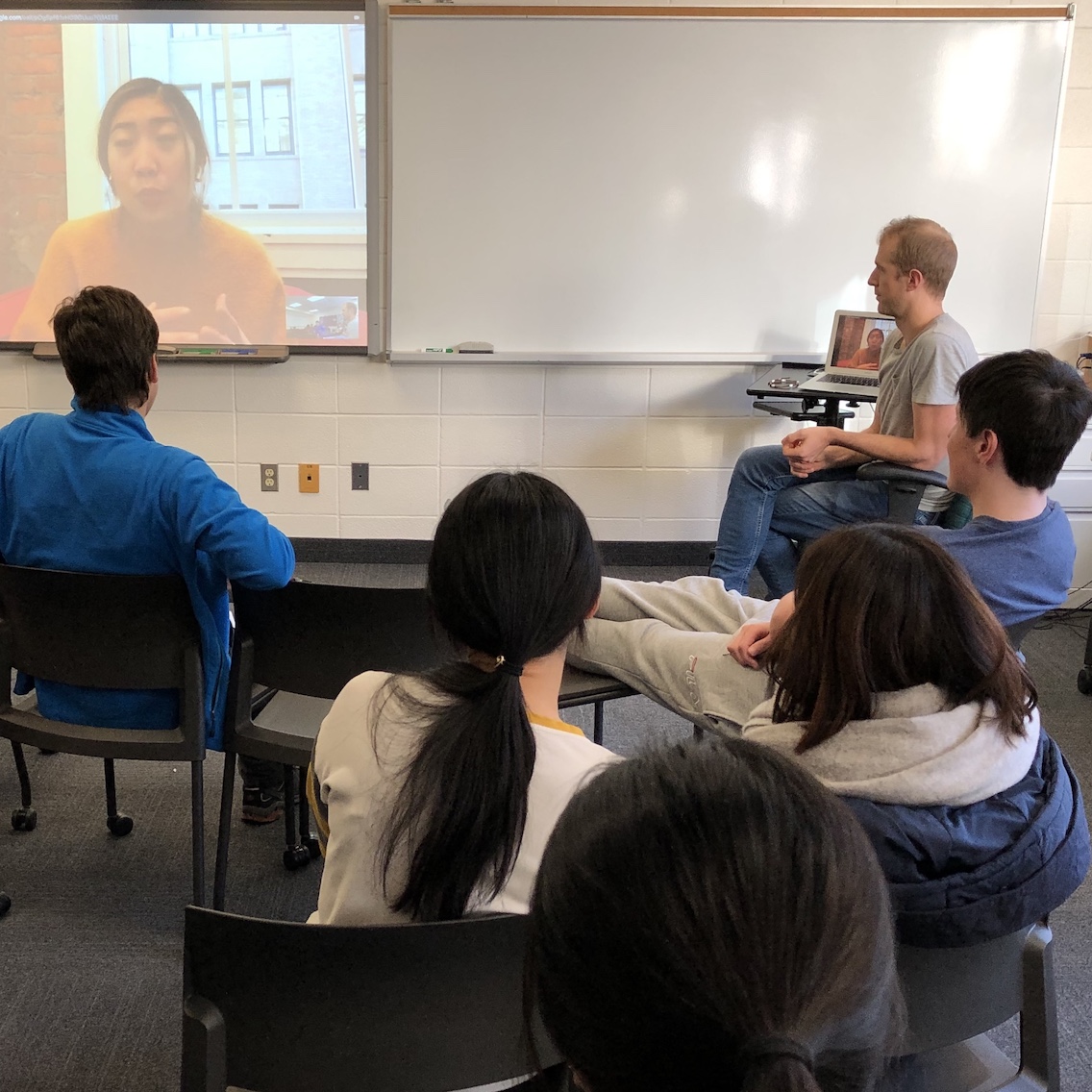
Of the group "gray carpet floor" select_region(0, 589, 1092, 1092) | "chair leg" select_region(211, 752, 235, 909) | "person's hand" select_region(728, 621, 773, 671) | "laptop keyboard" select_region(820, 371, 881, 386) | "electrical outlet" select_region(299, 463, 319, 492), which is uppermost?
"laptop keyboard" select_region(820, 371, 881, 386)

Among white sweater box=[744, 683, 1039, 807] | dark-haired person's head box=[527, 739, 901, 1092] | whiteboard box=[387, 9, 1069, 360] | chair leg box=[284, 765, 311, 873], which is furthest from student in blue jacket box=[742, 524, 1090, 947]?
whiteboard box=[387, 9, 1069, 360]

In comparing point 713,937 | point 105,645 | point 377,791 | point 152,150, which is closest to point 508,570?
point 377,791

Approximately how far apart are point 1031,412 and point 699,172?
2.36 meters

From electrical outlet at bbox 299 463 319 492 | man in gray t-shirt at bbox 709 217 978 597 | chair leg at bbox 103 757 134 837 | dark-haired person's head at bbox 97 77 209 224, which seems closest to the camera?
chair leg at bbox 103 757 134 837

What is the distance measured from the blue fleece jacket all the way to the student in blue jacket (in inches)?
41.3

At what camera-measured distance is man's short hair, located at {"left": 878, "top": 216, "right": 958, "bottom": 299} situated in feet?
9.36

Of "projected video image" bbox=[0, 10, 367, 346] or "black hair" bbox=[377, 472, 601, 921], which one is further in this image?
"projected video image" bbox=[0, 10, 367, 346]

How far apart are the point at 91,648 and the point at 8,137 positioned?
2.84m

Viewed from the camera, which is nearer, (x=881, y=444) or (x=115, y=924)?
(x=115, y=924)

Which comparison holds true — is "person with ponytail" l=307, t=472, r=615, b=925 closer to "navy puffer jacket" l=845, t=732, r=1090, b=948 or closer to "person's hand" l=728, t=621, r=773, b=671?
"navy puffer jacket" l=845, t=732, r=1090, b=948

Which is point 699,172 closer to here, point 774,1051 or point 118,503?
point 118,503

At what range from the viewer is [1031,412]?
1.79 meters

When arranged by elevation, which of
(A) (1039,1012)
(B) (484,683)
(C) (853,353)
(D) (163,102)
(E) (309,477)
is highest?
(D) (163,102)

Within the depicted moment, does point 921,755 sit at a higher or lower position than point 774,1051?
lower
